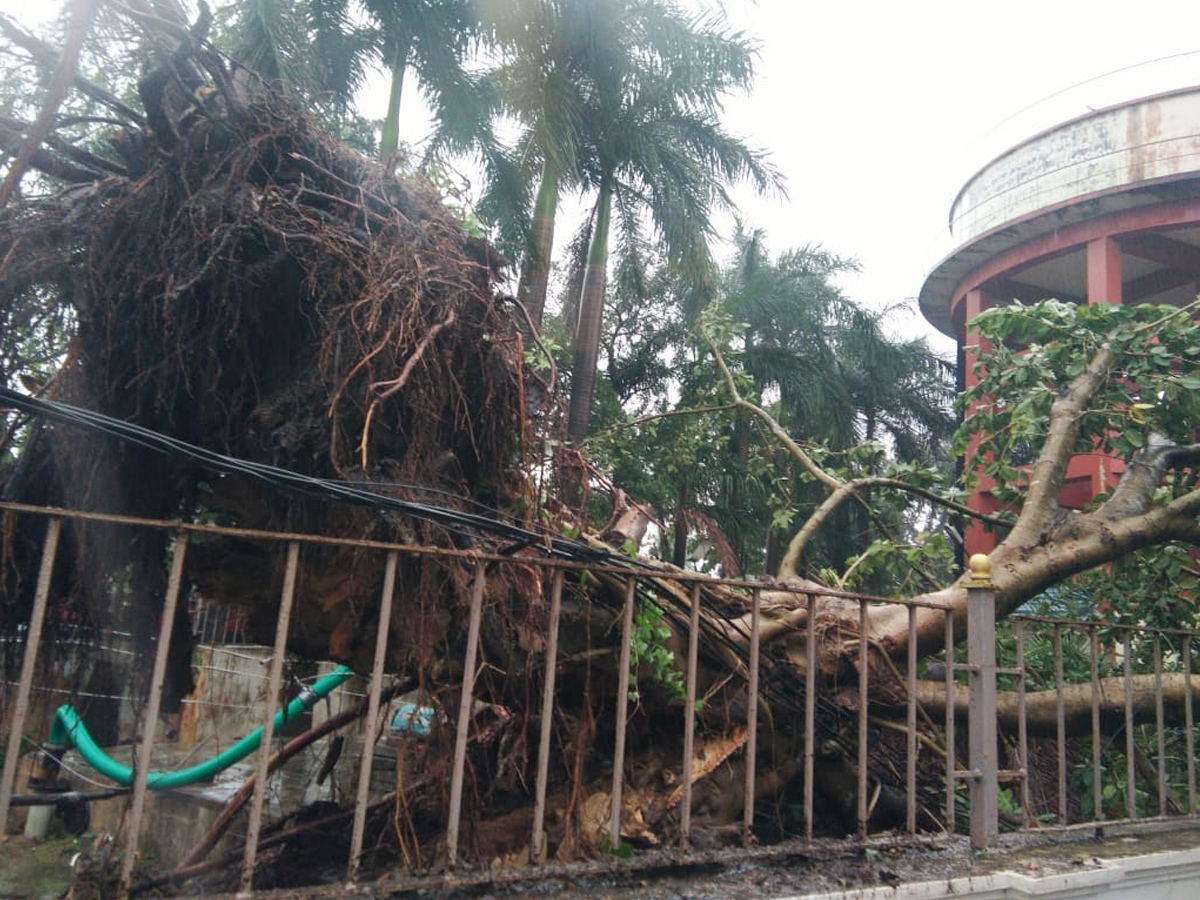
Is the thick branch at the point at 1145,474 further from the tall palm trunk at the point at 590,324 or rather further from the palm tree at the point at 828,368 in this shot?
the palm tree at the point at 828,368

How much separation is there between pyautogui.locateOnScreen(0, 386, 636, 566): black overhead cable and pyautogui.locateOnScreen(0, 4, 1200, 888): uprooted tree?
0.29ft

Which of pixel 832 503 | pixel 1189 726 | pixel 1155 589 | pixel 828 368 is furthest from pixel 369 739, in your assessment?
pixel 828 368

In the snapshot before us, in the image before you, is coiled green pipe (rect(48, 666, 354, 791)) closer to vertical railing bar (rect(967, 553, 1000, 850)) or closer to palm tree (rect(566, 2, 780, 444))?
vertical railing bar (rect(967, 553, 1000, 850))

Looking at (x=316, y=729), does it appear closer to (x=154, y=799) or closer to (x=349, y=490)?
(x=349, y=490)

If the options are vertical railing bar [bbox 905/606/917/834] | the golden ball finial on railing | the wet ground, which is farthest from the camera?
the golden ball finial on railing

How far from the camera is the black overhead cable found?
98.9 inches

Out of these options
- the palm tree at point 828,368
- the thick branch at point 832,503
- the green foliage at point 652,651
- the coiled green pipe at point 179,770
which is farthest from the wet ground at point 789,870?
the palm tree at point 828,368

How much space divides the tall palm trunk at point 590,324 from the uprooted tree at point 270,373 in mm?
8220

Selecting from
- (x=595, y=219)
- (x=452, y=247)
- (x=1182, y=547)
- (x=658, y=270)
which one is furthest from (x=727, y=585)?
(x=658, y=270)

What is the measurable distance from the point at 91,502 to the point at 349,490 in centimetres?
121

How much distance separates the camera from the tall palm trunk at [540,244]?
1118cm

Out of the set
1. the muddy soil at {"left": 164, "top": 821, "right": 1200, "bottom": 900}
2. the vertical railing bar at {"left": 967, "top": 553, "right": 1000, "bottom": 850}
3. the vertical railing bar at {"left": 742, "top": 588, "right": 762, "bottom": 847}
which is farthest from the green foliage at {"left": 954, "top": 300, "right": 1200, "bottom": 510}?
the vertical railing bar at {"left": 742, "top": 588, "right": 762, "bottom": 847}

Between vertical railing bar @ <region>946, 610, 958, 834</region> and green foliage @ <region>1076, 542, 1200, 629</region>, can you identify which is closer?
vertical railing bar @ <region>946, 610, 958, 834</region>

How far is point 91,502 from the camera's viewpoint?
3.43 meters
